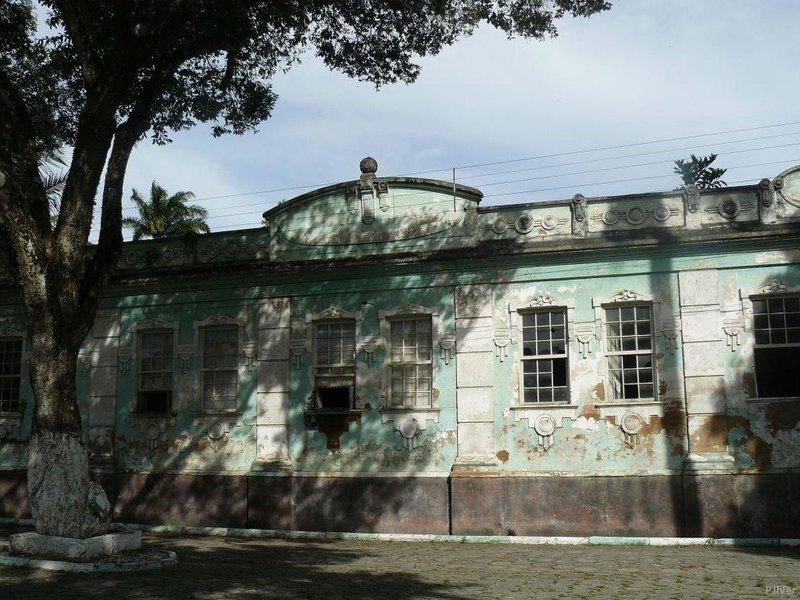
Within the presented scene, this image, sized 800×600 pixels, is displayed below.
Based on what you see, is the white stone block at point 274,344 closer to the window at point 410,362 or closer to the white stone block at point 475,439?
the window at point 410,362

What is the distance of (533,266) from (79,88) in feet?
27.1

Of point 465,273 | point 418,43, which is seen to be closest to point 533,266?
point 465,273

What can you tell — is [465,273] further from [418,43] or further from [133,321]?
[133,321]

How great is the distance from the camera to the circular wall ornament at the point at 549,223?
14.8 meters

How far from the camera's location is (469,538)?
13961 mm

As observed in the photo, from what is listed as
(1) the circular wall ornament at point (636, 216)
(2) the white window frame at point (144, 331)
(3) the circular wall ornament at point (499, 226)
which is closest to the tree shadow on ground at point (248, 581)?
(2) the white window frame at point (144, 331)

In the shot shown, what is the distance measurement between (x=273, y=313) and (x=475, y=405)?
4457 millimetres

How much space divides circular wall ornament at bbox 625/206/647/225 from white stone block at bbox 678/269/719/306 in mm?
1162

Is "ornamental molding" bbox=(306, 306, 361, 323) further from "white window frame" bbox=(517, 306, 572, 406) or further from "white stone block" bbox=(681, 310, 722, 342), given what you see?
"white stone block" bbox=(681, 310, 722, 342)

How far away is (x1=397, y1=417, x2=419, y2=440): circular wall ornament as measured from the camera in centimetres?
1485

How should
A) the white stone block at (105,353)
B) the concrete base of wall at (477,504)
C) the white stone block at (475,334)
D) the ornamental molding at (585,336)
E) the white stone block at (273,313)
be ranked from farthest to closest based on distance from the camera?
1. the white stone block at (105,353)
2. the white stone block at (273,313)
3. the white stone block at (475,334)
4. the ornamental molding at (585,336)
5. the concrete base of wall at (477,504)

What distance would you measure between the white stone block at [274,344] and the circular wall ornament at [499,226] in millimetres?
4459

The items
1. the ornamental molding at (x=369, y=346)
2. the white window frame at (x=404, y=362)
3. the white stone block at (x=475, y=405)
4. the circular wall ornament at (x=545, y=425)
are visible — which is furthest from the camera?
the ornamental molding at (x=369, y=346)

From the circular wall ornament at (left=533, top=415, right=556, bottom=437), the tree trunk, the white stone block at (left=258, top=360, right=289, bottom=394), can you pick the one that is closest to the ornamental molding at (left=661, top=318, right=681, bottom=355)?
the circular wall ornament at (left=533, top=415, right=556, bottom=437)
